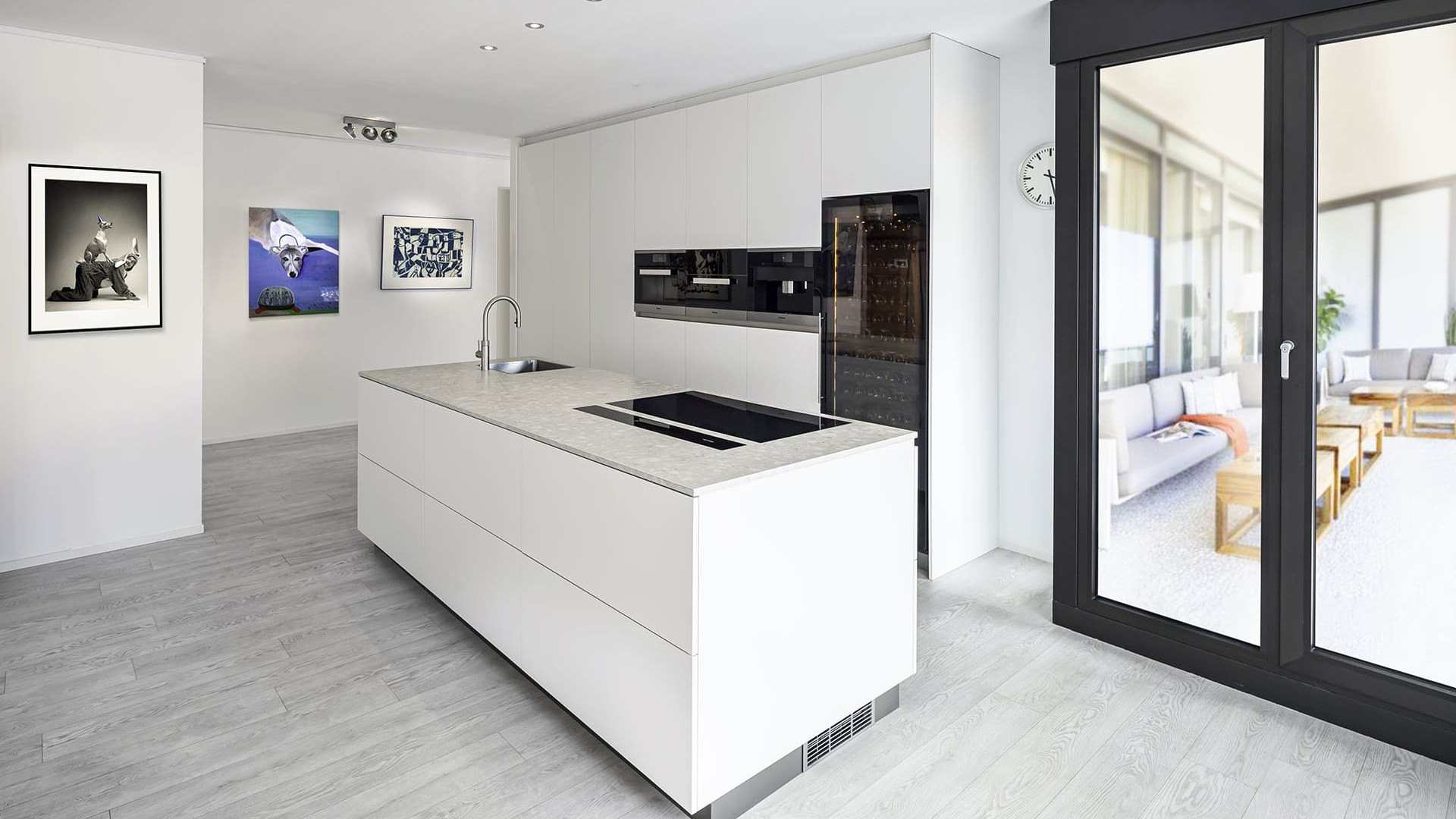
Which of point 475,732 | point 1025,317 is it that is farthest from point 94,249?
point 1025,317

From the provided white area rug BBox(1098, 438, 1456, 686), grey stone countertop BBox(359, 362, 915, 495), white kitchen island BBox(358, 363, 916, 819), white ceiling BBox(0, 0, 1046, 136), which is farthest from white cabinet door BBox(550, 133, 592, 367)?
white area rug BBox(1098, 438, 1456, 686)

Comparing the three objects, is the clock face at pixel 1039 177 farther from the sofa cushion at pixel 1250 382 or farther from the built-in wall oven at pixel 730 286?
the sofa cushion at pixel 1250 382

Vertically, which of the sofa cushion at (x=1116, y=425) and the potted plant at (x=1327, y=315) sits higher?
the potted plant at (x=1327, y=315)

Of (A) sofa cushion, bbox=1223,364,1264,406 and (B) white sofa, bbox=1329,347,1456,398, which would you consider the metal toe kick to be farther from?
(B) white sofa, bbox=1329,347,1456,398

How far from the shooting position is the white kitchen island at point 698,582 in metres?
1.95

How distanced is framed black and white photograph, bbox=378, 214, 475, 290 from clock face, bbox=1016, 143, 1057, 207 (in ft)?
17.9

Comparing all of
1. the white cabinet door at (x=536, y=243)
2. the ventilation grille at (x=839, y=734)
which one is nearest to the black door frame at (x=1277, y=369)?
the ventilation grille at (x=839, y=734)

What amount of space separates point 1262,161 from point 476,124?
4929 mm

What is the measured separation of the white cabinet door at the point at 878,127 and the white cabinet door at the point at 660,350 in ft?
4.57

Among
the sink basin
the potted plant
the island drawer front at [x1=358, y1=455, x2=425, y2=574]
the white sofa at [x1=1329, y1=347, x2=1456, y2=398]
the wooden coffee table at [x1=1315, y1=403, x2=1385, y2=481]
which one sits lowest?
the island drawer front at [x1=358, y1=455, x2=425, y2=574]

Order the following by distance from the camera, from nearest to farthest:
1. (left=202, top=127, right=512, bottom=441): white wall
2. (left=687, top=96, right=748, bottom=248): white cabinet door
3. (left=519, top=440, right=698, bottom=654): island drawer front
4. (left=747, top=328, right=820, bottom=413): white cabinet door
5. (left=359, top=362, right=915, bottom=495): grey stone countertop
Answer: (left=519, top=440, right=698, bottom=654): island drawer front < (left=359, top=362, right=915, bottom=495): grey stone countertop < (left=747, top=328, right=820, bottom=413): white cabinet door < (left=687, top=96, right=748, bottom=248): white cabinet door < (left=202, top=127, right=512, bottom=441): white wall

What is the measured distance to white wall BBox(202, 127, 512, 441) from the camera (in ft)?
21.0

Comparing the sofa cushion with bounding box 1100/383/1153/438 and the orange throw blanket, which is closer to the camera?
the orange throw blanket

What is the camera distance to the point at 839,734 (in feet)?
7.72
